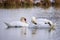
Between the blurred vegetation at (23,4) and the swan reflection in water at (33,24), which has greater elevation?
the blurred vegetation at (23,4)

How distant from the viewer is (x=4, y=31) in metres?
2.02

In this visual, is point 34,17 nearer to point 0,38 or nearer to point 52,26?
point 52,26

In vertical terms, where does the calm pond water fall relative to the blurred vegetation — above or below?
below

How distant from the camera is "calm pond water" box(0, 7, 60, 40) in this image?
1.99 meters

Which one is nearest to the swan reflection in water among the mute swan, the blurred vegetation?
the mute swan

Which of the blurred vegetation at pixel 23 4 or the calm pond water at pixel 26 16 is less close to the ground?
the blurred vegetation at pixel 23 4

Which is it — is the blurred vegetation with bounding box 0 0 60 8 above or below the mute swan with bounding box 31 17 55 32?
above

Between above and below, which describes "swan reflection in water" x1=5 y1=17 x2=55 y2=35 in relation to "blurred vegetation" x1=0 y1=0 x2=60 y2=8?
below

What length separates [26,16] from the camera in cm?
203

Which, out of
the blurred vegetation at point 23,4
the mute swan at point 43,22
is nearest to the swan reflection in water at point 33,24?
the mute swan at point 43,22

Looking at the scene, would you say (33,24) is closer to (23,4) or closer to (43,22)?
(43,22)

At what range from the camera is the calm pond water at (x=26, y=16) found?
1.99m

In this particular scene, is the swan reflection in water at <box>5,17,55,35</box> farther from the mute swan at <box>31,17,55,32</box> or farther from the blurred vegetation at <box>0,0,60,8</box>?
the blurred vegetation at <box>0,0,60,8</box>

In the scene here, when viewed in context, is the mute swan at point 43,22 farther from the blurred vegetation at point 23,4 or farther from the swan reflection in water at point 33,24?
the blurred vegetation at point 23,4
